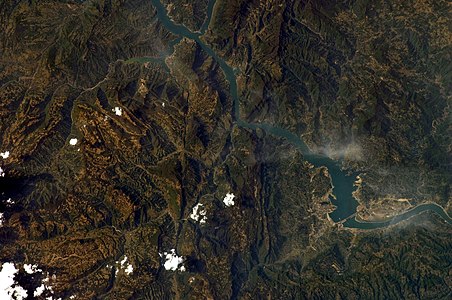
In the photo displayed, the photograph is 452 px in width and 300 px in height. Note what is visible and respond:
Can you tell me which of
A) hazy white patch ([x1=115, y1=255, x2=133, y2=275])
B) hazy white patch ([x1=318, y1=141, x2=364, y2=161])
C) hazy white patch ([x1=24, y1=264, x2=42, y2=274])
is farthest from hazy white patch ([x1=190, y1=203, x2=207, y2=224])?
hazy white patch ([x1=24, y1=264, x2=42, y2=274])

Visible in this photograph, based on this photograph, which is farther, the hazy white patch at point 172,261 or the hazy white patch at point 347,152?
the hazy white patch at point 347,152

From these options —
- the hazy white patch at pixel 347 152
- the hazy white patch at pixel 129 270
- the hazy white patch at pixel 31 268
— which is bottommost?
the hazy white patch at pixel 129 270

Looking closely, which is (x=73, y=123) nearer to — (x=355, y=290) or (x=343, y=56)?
(x=343, y=56)

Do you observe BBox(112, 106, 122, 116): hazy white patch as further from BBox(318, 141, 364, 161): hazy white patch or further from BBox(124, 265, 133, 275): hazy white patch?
BBox(318, 141, 364, 161): hazy white patch

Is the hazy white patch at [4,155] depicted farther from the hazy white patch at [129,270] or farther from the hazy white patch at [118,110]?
the hazy white patch at [129,270]

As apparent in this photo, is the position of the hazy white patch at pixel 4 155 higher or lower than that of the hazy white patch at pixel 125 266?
higher

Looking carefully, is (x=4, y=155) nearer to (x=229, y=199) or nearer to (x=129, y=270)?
(x=129, y=270)

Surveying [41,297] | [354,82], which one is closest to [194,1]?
[354,82]

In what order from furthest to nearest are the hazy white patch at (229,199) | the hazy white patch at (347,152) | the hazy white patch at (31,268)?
1. the hazy white patch at (347,152)
2. the hazy white patch at (229,199)
3. the hazy white patch at (31,268)

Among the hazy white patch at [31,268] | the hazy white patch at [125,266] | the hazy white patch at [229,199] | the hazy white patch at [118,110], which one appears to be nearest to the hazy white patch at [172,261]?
the hazy white patch at [125,266]
